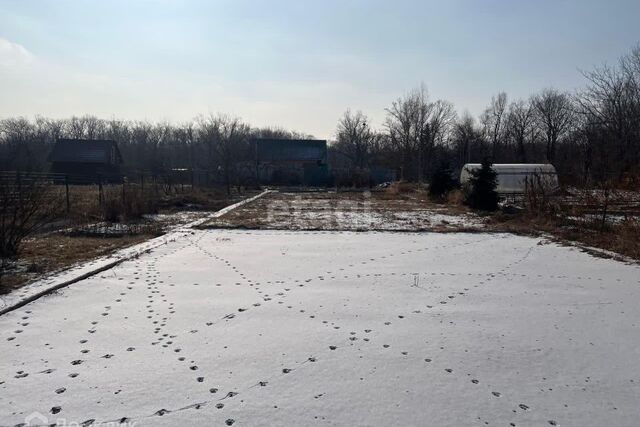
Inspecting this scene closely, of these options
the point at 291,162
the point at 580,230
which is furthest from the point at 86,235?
the point at 291,162

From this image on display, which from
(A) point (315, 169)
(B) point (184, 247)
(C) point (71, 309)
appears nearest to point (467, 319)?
(C) point (71, 309)

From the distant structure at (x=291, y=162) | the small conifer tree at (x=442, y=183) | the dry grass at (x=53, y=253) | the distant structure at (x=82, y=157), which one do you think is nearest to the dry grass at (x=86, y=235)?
the dry grass at (x=53, y=253)

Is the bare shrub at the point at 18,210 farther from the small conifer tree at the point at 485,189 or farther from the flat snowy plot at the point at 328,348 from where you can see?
the small conifer tree at the point at 485,189

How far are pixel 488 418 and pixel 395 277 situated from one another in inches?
166

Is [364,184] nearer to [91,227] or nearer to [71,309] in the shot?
[91,227]

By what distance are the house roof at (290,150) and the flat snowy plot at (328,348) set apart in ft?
165

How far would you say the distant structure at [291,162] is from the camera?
51.0 m

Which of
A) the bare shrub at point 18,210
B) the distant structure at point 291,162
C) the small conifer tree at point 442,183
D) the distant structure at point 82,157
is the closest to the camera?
the bare shrub at point 18,210

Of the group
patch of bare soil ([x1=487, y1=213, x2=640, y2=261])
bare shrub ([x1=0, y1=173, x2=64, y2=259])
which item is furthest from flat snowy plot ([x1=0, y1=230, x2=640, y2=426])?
patch of bare soil ([x1=487, y1=213, x2=640, y2=261])

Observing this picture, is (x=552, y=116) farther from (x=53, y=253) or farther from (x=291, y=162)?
(x=53, y=253)

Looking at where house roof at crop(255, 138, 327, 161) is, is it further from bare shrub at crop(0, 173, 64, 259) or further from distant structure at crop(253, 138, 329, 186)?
bare shrub at crop(0, 173, 64, 259)

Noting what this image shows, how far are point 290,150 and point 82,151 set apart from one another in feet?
83.6

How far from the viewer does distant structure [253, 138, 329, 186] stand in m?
51.0

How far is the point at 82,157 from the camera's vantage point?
5509 centimetres
